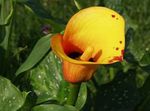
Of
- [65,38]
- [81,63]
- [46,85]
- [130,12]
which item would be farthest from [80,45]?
[130,12]

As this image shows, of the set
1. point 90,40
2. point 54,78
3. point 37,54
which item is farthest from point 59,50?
point 54,78

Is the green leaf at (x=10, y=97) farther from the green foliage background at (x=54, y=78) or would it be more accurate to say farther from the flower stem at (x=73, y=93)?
the flower stem at (x=73, y=93)

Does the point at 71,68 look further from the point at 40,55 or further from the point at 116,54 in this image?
the point at 40,55

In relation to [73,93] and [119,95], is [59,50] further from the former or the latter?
[119,95]

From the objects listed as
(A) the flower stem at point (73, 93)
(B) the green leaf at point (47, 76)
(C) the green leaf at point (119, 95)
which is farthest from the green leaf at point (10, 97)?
(C) the green leaf at point (119, 95)

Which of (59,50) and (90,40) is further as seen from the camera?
(90,40)

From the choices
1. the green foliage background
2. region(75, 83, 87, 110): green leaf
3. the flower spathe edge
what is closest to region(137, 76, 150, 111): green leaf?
the green foliage background
